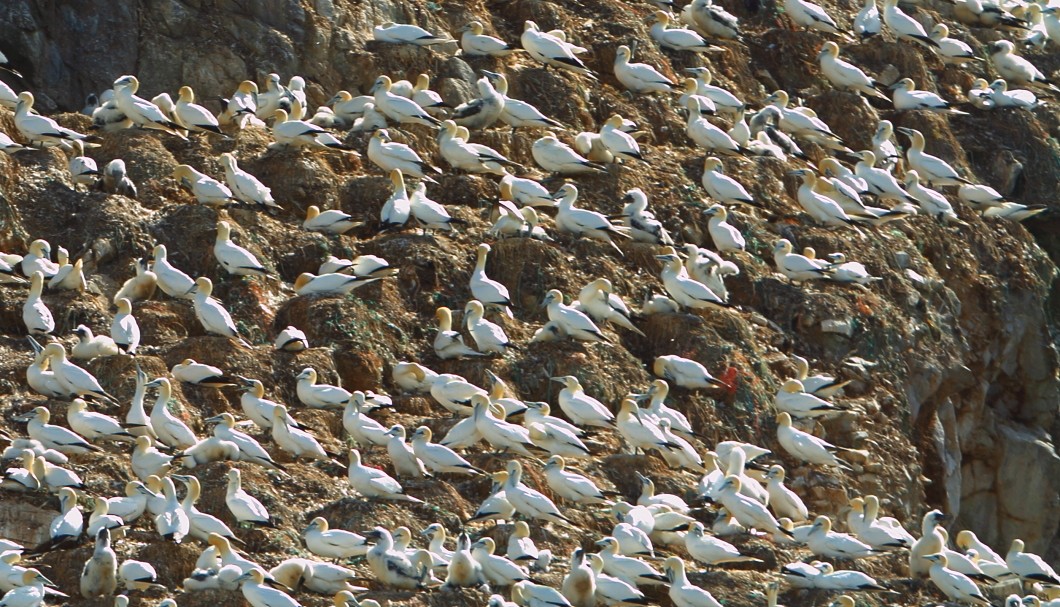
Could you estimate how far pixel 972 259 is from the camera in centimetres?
2998

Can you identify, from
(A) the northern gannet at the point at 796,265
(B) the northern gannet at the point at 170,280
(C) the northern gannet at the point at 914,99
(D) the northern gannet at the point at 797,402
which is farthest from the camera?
(C) the northern gannet at the point at 914,99

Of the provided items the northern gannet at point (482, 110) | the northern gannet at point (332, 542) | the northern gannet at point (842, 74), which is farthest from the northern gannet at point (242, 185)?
the northern gannet at point (842, 74)

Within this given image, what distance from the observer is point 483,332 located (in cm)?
2428

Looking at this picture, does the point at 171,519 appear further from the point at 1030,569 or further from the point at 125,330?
the point at 1030,569

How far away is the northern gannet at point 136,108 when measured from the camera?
1027 inches

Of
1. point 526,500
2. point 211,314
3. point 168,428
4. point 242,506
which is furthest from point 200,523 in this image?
point 211,314

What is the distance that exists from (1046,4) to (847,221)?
1024 centimetres

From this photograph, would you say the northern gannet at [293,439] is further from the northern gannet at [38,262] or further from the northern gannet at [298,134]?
the northern gannet at [298,134]

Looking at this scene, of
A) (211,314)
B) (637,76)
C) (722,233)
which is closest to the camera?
(211,314)

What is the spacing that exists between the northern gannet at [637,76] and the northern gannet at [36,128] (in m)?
7.76

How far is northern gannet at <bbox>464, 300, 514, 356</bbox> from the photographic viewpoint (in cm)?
2428

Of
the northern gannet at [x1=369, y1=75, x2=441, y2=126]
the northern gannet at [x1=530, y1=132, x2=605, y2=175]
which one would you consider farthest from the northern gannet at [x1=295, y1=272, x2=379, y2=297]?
the northern gannet at [x1=530, y1=132, x2=605, y2=175]

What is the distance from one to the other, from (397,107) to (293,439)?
6.97 metres

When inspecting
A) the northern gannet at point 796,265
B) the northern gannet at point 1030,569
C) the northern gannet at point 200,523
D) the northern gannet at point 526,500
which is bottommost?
the northern gannet at point 1030,569
